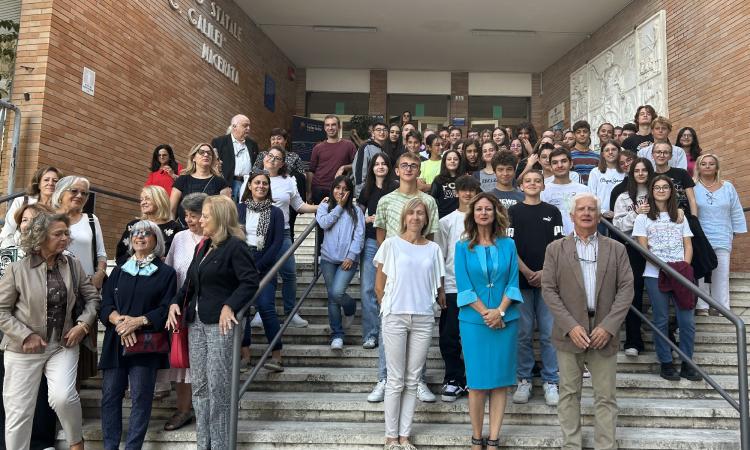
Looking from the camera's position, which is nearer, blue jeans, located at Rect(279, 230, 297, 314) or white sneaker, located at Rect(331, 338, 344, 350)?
white sneaker, located at Rect(331, 338, 344, 350)

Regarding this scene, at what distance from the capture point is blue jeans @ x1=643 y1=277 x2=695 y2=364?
4.35 meters

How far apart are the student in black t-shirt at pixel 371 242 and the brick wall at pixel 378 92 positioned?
1051cm

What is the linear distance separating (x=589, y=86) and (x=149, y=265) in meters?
11.3

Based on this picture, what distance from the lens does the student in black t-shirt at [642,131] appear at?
264 inches

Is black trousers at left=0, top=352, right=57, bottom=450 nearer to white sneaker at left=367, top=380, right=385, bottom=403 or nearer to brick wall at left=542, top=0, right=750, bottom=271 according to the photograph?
white sneaker at left=367, top=380, right=385, bottom=403

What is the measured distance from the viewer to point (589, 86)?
12.5m

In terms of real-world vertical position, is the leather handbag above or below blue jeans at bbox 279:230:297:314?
below

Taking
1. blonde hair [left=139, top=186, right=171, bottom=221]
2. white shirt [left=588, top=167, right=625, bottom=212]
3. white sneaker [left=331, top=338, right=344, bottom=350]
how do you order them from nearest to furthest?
blonde hair [left=139, top=186, right=171, bottom=221], white sneaker [left=331, top=338, right=344, bottom=350], white shirt [left=588, top=167, right=625, bottom=212]

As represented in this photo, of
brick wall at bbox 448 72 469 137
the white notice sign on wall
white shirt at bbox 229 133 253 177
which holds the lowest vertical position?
white shirt at bbox 229 133 253 177

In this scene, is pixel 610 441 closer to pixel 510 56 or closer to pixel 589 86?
pixel 589 86

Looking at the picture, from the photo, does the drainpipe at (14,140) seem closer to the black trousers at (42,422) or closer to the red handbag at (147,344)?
the black trousers at (42,422)

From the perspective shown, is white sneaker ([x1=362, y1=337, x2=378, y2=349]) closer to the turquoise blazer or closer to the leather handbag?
the turquoise blazer

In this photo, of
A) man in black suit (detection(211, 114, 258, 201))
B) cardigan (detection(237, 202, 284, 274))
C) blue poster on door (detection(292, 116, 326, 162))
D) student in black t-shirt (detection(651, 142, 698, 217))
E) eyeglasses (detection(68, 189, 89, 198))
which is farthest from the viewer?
blue poster on door (detection(292, 116, 326, 162))

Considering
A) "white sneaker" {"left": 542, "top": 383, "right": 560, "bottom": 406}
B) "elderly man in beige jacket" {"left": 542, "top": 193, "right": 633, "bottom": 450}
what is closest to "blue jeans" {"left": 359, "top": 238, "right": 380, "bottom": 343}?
"white sneaker" {"left": 542, "top": 383, "right": 560, "bottom": 406}
